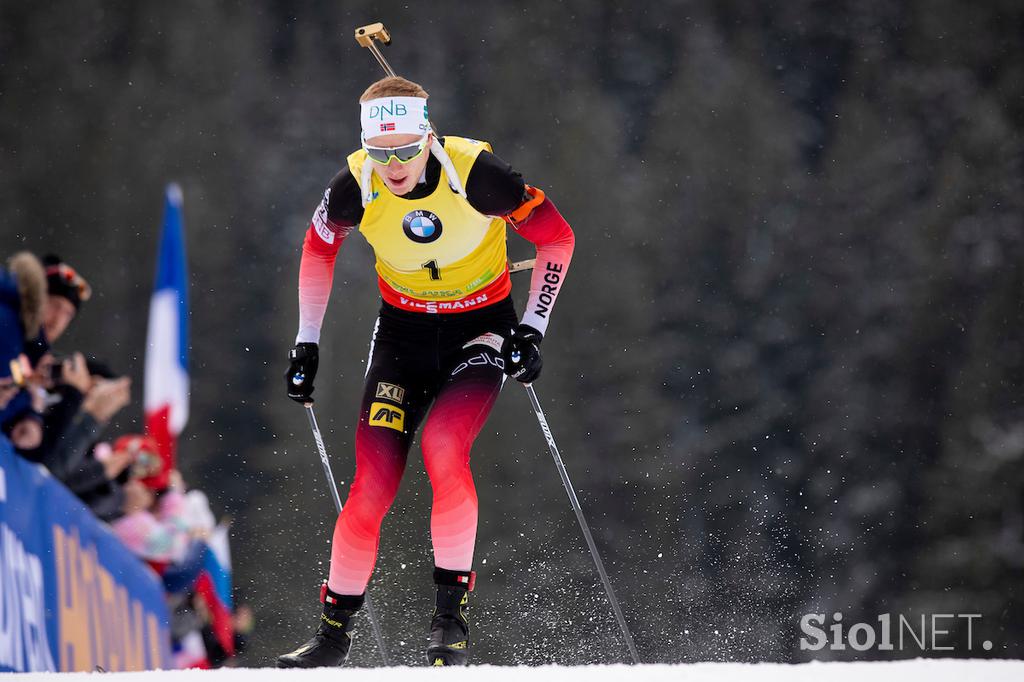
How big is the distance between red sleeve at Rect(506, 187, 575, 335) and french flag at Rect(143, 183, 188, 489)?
3.72m

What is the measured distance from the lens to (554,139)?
8.88m

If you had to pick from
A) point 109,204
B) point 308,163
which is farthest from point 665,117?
point 109,204

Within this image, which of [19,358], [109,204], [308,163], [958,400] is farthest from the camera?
[958,400]

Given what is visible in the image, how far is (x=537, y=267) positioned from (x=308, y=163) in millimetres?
4788

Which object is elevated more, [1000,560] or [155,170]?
[155,170]

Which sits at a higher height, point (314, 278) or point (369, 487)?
point (314, 278)

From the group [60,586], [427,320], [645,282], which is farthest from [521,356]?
[645,282]

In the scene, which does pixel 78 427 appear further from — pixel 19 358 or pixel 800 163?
pixel 800 163

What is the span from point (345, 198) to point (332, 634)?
1.29 m

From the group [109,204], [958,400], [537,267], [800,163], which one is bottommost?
[958,400]

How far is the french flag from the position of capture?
7.34 m

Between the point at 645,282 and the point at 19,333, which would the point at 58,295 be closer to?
the point at 19,333

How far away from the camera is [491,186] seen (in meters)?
3.77

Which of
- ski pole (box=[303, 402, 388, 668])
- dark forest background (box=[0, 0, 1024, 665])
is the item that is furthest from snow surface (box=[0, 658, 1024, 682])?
dark forest background (box=[0, 0, 1024, 665])
